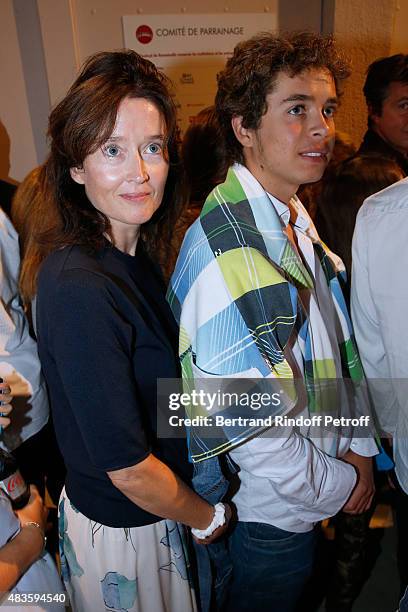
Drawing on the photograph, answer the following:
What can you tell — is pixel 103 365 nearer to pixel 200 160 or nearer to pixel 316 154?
pixel 316 154

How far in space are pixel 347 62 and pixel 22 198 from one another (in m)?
1.05

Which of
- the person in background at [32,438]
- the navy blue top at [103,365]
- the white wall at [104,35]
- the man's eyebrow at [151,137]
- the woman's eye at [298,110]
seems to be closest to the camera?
the navy blue top at [103,365]


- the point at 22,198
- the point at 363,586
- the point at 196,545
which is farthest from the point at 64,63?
the point at 363,586

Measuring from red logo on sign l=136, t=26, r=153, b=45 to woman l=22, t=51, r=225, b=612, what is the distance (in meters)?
2.07

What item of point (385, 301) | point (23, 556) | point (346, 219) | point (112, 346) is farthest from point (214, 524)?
point (346, 219)

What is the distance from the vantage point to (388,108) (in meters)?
2.10

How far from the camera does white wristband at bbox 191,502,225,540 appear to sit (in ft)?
3.39

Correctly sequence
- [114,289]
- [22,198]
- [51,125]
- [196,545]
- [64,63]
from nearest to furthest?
1. [114,289]
2. [51,125]
3. [196,545]
4. [22,198]
5. [64,63]

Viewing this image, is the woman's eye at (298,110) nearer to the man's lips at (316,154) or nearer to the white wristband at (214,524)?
the man's lips at (316,154)

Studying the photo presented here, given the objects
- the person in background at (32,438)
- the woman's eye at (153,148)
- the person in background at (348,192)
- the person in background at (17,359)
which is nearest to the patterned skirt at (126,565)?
the person in background at (17,359)

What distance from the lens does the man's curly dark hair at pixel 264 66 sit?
44.7 inches

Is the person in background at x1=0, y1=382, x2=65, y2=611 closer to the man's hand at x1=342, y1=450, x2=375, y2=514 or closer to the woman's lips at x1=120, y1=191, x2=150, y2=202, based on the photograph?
the woman's lips at x1=120, y1=191, x2=150, y2=202

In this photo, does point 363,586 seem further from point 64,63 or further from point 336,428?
point 64,63

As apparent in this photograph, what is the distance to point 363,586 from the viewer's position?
6.01ft
